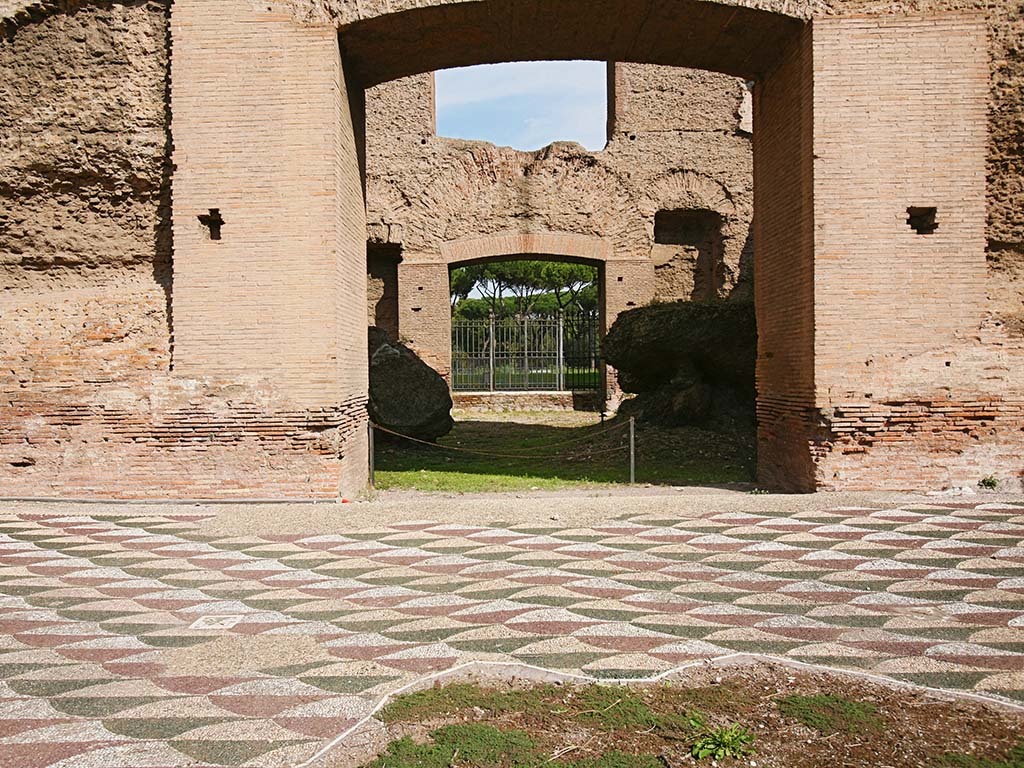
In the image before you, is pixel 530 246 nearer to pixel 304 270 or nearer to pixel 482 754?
pixel 304 270

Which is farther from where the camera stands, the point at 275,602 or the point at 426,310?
the point at 426,310

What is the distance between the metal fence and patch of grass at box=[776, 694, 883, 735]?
1496 centimetres

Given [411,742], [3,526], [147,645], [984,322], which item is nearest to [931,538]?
[984,322]

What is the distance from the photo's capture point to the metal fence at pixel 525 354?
17.6m

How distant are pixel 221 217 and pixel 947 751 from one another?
6.11m

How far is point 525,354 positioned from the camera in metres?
17.6

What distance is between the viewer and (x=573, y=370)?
18016 millimetres

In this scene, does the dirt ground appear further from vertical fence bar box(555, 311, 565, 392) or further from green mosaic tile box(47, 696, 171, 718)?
vertical fence bar box(555, 311, 565, 392)

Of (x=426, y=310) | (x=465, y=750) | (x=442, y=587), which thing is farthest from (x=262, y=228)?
(x=426, y=310)

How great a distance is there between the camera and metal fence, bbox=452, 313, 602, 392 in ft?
57.8

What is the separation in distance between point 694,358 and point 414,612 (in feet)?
24.9

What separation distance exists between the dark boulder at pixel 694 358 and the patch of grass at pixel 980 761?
7.98m

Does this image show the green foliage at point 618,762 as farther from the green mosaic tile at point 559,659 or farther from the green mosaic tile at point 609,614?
the green mosaic tile at point 609,614

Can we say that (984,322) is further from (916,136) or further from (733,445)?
(733,445)
